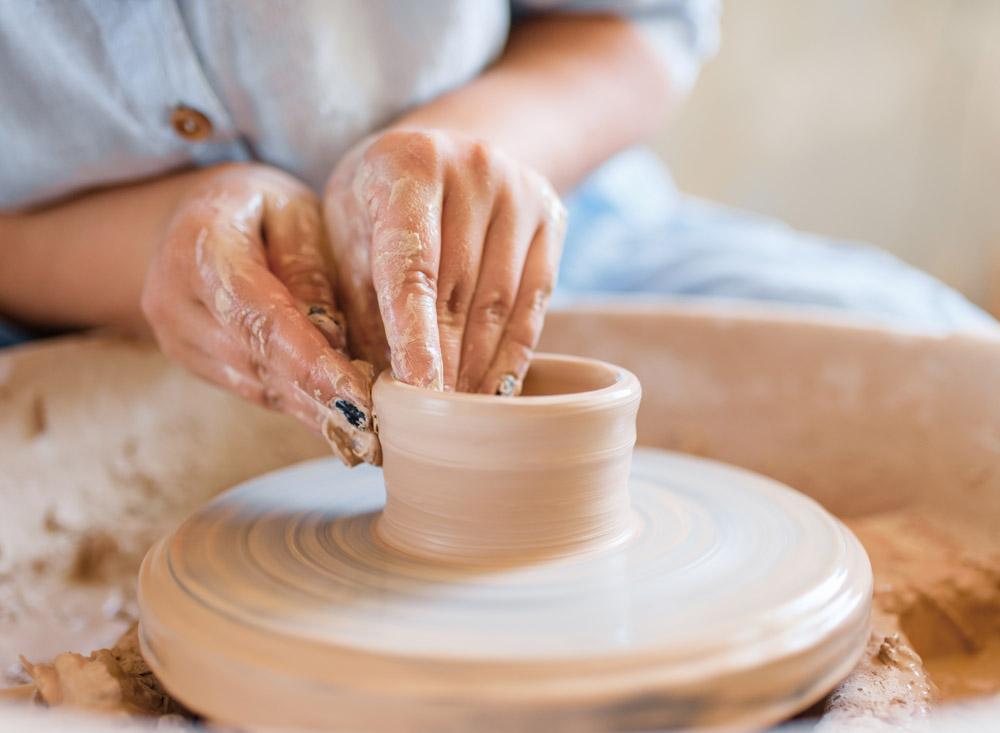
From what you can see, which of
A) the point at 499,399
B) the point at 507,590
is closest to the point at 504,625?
the point at 507,590

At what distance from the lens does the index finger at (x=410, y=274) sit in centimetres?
65

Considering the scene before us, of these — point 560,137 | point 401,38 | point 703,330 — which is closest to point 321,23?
point 401,38

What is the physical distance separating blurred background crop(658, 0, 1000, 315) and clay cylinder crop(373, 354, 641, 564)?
3.07 meters

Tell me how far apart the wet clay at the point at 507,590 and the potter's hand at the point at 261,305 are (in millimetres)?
59

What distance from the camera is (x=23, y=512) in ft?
3.11

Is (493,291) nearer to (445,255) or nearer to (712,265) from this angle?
(445,255)

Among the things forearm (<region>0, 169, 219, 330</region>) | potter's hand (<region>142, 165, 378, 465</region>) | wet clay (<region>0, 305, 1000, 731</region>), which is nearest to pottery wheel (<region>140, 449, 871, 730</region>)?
potter's hand (<region>142, 165, 378, 465</region>)

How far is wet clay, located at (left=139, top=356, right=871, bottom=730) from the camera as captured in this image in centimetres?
50

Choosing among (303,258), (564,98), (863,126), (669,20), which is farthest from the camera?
(863,126)

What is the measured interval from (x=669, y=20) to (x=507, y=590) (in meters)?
1.05

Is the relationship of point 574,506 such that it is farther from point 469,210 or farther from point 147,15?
point 147,15

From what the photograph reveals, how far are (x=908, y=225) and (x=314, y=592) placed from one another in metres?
3.68

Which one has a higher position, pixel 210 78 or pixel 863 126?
pixel 210 78

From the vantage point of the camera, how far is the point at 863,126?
3604 millimetres
